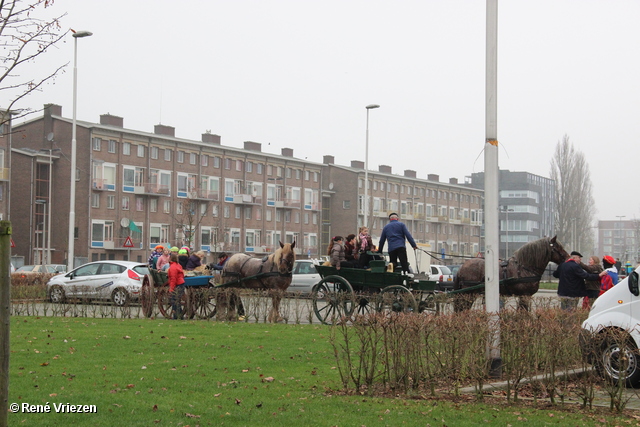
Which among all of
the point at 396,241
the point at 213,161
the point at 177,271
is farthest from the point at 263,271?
the point at 213,161

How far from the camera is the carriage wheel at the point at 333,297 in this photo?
56.5ft

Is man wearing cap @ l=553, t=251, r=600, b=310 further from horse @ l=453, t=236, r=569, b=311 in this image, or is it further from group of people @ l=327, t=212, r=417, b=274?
group of people @ l=327, t=212, r=417, b=274

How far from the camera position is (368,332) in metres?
9.22

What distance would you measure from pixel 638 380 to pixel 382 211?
329ft

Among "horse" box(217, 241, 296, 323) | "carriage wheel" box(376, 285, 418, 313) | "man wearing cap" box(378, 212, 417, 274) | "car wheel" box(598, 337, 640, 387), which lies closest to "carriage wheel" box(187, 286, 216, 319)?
"horse" box(217, 241, 296, 323)

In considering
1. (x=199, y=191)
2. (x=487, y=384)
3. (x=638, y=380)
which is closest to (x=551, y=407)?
(x=487, y=384)

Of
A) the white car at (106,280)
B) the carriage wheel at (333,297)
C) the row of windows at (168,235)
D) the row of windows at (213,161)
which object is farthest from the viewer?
the row of windows at (213,161)

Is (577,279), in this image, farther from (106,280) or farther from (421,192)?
(421,192)

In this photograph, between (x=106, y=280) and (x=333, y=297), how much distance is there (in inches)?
487

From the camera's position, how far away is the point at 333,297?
17.5 metres

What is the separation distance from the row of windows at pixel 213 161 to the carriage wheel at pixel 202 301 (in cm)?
6073

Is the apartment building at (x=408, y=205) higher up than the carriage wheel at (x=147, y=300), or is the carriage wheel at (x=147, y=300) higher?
the apartment building at (x=408, y=205)

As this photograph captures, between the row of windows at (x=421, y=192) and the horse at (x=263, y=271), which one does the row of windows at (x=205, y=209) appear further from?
the horse at (x=263, y=271)

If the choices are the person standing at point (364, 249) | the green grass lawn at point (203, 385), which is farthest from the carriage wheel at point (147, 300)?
the person standing at point (364, 249)
